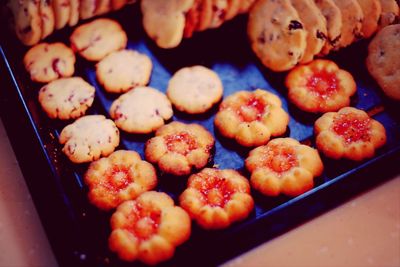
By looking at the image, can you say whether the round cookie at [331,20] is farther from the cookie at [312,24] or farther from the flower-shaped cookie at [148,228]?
the flower-shaped cookie at [148,228]

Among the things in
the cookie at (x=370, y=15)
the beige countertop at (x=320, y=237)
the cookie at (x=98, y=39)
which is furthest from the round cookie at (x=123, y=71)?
the cookie at (x=370, y=15)

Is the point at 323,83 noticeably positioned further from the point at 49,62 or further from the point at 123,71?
the point at 49,62

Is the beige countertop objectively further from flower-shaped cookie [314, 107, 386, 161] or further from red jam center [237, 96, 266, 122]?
red jam center [237, 96, 266, 122]

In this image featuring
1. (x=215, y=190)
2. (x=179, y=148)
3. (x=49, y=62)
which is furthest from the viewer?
(x=49, y=62)

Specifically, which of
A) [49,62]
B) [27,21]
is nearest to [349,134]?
[49,62]

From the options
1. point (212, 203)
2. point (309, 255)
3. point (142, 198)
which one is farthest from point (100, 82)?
point (309, 255)

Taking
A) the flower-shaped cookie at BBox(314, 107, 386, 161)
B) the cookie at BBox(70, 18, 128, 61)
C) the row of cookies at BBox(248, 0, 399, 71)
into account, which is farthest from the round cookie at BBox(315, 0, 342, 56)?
the cookie at BBox(70, 18, 128, 61)
